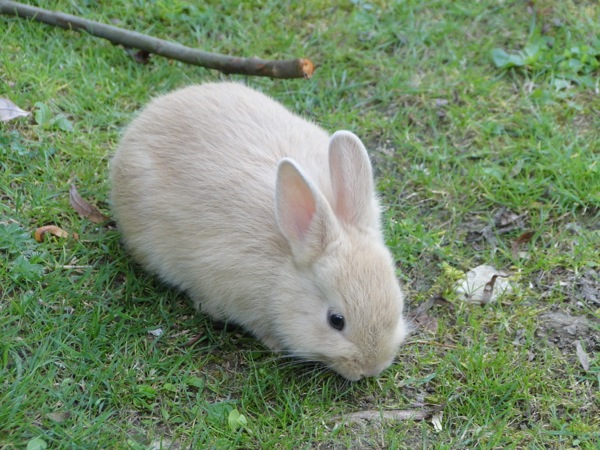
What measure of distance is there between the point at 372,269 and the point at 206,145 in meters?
1.12

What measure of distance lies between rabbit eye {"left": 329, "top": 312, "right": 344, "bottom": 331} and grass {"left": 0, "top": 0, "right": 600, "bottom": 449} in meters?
0.33

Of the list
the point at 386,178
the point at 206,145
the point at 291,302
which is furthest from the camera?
the point at 386,178

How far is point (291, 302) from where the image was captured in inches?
156

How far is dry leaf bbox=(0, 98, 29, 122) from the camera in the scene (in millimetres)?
4941

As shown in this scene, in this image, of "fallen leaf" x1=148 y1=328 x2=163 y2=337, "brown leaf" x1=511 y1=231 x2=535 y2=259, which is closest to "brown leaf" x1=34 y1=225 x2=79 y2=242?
"fallen leaf" x1=148 y1=328 x2=163 y2=337

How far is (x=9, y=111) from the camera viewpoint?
496cm

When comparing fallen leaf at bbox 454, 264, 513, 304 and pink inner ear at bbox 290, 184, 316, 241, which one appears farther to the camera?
fallen leaf at bbox 454, 264, 513, 304

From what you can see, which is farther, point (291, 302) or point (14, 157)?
point (14, 157)

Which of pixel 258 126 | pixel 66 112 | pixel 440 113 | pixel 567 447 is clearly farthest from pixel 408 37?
pixel 567 447

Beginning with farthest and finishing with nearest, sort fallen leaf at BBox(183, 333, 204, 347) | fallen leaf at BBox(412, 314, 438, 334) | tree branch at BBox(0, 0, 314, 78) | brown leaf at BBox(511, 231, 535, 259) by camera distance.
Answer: tree branch at BBox(0, 0, 314, 78)
brown leaf at BBox(511, 231, 535, 259)
fallen leaf at BBox(412, 314, 438, 334)
fallen leaf at BBox(183, 333, 204, 347)

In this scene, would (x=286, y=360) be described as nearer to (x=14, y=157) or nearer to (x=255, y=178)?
(x=255, y=178)

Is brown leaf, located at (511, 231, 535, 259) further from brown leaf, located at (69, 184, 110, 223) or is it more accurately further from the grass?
brown leaf, located at (69, 184, 110, 223)

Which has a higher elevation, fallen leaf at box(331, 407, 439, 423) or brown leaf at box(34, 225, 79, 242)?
brown leaf at box(34, 225, 79, 242)

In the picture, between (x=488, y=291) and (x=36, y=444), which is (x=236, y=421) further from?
(x=488, y=291)
